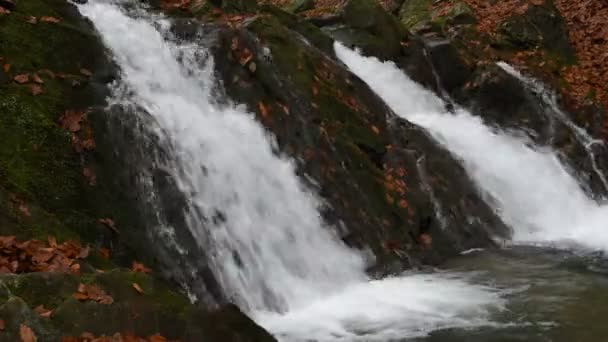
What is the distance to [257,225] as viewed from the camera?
819 centimetres

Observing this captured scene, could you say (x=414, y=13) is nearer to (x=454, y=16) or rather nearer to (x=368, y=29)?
(x=454, y=16)

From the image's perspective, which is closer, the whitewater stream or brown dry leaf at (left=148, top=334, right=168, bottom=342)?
brown dry leaf at (left=148, top=334, right=168, bottom=342)

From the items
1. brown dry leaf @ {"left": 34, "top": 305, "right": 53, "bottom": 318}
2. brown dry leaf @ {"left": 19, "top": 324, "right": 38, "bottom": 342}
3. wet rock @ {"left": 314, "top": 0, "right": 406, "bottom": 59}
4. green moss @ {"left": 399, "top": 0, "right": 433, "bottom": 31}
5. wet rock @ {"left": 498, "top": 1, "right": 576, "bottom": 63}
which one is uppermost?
wet rock @ {"left": 498, "top": 1, "right": 576, "bottom": 63}

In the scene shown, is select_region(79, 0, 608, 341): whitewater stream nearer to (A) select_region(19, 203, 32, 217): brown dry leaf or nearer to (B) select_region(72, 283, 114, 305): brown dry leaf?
(A) select_region(19, 203, 32, 217): brown dry leaf

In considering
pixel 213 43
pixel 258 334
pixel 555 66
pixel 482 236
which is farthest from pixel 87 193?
pixel 555 66

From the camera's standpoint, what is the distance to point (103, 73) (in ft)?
25.8

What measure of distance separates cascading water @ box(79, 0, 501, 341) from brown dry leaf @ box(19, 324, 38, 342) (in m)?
3.13

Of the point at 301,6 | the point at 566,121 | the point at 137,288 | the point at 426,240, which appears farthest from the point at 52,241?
the point at 301,6

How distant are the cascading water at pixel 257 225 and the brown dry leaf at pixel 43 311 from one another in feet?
9.49

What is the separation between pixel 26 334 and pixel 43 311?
33 centimetres

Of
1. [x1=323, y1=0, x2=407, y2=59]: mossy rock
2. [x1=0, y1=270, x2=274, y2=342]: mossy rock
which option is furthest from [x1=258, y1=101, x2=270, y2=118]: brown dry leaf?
[x1=323, y1=0, x2=407, y2=59]: mossy rock

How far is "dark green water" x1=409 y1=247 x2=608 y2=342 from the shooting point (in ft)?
21.1

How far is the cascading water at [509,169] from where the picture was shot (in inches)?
467

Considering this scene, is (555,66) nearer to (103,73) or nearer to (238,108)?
(238,108)
